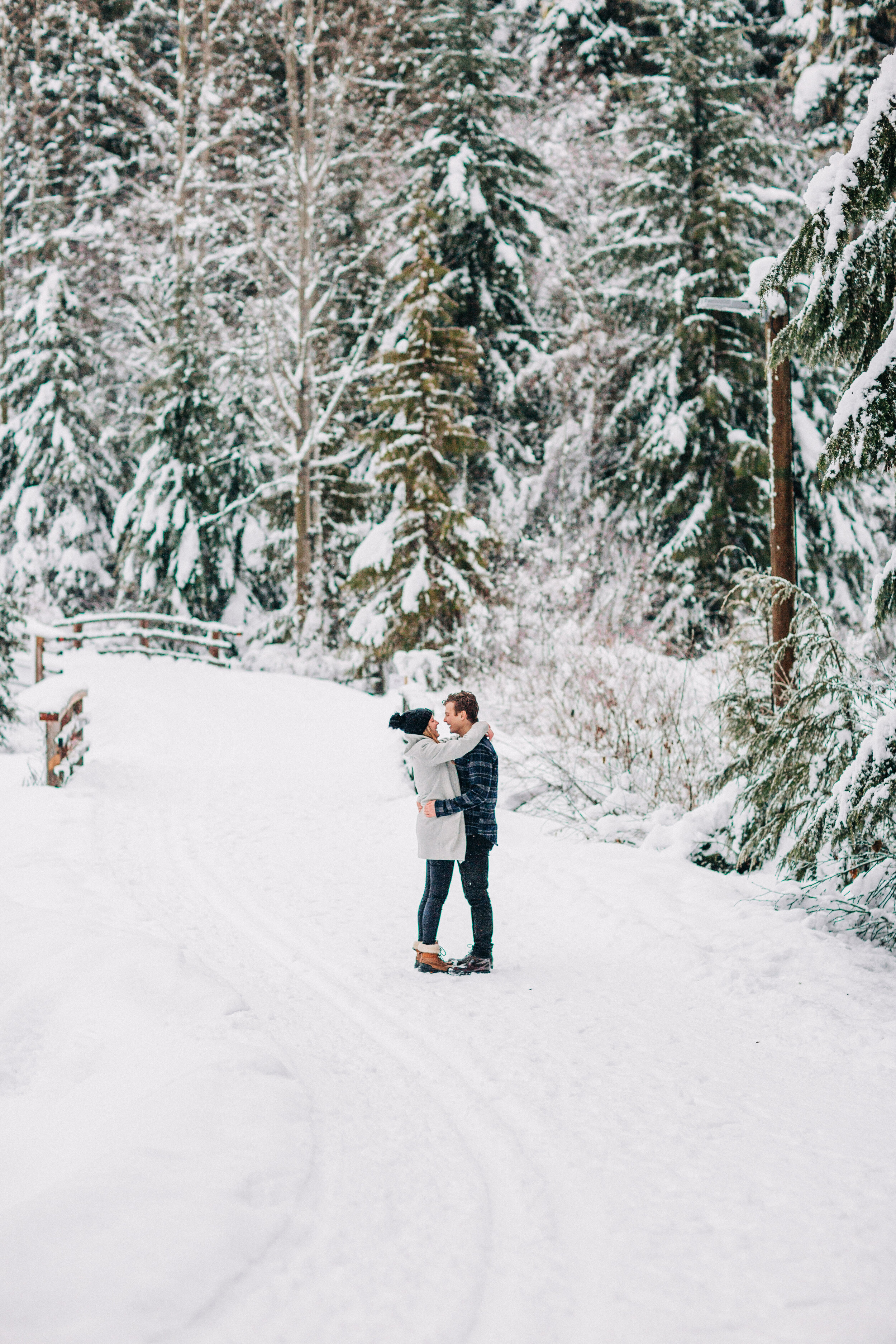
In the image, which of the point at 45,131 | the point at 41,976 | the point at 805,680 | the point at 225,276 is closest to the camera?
the point at 41,976

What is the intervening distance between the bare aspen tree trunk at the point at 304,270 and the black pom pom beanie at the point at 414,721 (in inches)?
625

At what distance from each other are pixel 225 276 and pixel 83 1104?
2995 cm

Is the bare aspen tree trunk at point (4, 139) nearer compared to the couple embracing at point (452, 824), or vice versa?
the couple embracing at point (452, 824)

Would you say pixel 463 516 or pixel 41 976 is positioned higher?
pixel 463 516

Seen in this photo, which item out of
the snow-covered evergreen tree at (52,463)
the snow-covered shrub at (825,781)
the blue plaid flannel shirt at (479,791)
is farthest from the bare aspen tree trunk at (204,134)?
the blue plaid flannel shirt at (479,791)

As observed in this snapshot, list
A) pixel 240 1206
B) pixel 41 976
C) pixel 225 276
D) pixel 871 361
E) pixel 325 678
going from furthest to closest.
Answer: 1. pixel 225 276
2. pixel 325 678
3. pixel 871 361
4. pixel 41 976
5. pixel 240 1206

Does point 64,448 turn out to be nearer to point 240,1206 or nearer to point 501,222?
point 501,222

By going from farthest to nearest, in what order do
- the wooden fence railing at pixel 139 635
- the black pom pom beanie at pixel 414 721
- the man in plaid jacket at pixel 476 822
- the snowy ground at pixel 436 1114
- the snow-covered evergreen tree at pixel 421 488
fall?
1. the wooden fence railing at pixel 139 635
2. the snow-covered evergreen tree at pixel 421 488
3. the man in plaid jacket at pixel 476 822
4. the black pom pom beanie at pixel 414 721
5. the snowy ground at pixel 436 1114

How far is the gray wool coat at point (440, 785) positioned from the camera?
220 inches

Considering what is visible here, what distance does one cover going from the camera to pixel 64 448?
24.0m

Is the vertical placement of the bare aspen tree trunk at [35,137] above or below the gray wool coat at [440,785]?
above

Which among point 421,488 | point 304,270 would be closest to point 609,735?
point 421,488

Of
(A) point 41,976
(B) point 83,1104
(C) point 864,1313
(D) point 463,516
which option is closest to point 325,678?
(D) point 463,516

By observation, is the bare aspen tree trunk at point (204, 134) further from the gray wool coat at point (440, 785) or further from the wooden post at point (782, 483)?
the gray wool coat at point (440, 785)
